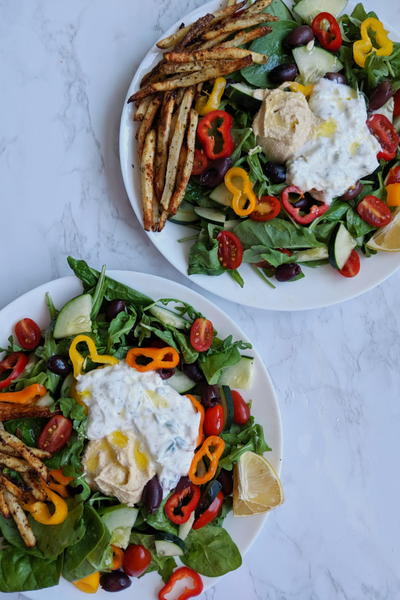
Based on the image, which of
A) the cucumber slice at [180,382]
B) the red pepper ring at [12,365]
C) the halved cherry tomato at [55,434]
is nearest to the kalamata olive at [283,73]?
the cucumber slice at [180,382]

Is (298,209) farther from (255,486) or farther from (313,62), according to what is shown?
(255,486)

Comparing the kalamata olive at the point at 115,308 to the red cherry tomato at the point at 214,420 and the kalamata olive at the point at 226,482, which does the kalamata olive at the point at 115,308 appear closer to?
the red cherry tomato at the point at 214,420

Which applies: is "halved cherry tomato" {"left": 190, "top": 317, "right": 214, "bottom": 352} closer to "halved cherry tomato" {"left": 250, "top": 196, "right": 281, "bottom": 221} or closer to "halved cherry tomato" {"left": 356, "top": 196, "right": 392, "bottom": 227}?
"halved cherry tomato" {"left": 250, "top": 196, "right": 281, "bottom": 221}

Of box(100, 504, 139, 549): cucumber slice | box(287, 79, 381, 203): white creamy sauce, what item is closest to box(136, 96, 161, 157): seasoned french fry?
box(287, 79, 381, 203): white creamy sauce

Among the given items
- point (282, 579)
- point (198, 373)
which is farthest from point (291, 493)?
point (198, 373)

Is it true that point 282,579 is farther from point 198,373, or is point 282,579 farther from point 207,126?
point 207,126

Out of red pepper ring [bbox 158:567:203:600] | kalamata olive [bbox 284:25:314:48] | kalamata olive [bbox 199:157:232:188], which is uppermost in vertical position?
kalamata olive [bbox 284:25:314:48]
